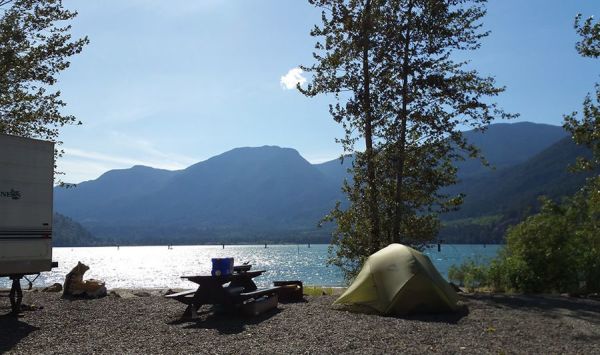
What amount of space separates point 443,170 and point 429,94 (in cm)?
283

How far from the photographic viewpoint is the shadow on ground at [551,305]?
43.2 feet

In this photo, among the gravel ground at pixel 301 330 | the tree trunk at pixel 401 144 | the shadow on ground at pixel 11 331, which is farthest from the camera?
the tree trunk at pixel 401 144

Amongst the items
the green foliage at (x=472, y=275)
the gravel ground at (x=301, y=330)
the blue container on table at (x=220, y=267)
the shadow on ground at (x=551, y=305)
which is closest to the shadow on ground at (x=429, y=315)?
the gravel ground at (x=301, y=330)

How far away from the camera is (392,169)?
64.2 ft

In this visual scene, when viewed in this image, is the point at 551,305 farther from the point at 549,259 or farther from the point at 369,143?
the point at 369,143

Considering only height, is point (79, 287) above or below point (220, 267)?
below

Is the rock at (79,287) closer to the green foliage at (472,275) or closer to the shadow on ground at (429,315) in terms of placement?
the shadow on ground at (429,315)

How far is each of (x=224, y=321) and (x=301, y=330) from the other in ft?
7.27

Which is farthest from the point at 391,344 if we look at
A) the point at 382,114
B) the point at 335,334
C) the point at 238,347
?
the point at 382,114

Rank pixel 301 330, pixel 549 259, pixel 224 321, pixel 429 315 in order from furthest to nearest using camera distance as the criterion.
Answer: pixel 549 259 → pixel 429 315 → pixel 224 321 → pixel 301 330

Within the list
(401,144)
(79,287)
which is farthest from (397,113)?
(79,287)

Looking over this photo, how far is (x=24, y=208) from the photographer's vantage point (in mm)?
13438

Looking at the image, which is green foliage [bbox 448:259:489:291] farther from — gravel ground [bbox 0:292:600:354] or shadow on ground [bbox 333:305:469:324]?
shadow on ground [bbox 333:305:469:324]

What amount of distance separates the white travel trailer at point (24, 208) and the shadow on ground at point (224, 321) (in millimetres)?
4329
